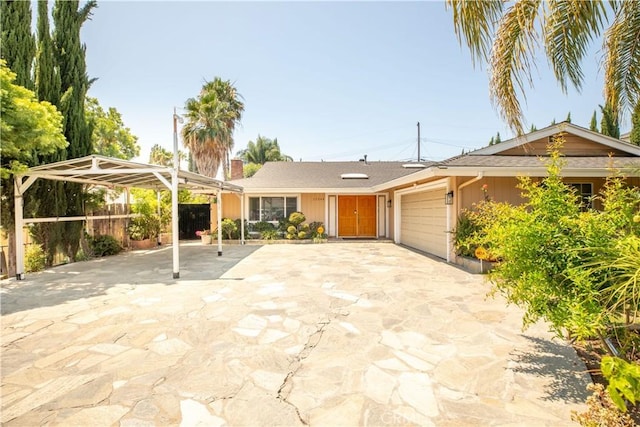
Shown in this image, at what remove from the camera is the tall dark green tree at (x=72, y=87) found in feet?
30.2

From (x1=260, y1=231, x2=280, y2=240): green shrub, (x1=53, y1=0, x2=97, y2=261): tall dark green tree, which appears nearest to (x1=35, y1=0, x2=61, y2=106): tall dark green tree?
(x1=53, y1=0, x2=97, y2=261): tall dark green tree

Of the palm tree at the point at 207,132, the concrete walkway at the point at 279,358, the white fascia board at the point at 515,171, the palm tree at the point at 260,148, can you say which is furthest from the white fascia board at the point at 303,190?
the palm tree at the point at 260,148

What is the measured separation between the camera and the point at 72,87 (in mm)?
9211

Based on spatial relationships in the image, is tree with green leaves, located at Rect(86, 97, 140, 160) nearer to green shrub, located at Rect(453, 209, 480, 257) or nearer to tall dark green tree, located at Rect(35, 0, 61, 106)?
tall dark green tree, located at Rect(35, 0, 61, 106)

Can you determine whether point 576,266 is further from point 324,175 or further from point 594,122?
point 594,122

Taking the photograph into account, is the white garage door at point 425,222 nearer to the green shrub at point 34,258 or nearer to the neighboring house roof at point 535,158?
the neighboring house roof at point 535,158

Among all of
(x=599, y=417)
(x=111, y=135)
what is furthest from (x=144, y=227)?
(x=111, y=135)

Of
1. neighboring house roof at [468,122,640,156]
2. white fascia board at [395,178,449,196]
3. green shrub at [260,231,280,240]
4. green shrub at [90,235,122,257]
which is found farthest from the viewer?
green shrub at [260,231,280,240]

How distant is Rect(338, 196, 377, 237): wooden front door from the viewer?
16.0m

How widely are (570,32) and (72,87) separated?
1193 centimetres

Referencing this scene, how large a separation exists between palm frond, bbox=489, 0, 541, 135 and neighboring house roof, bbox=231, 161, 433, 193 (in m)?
9.89

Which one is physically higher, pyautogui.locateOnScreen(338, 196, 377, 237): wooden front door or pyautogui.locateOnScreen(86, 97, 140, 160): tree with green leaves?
pyautogui.locateOnScreen(86, 97, 140, 160): tree with green leaves

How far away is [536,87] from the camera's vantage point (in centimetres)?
400

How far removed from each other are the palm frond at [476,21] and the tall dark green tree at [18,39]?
1015 cm
